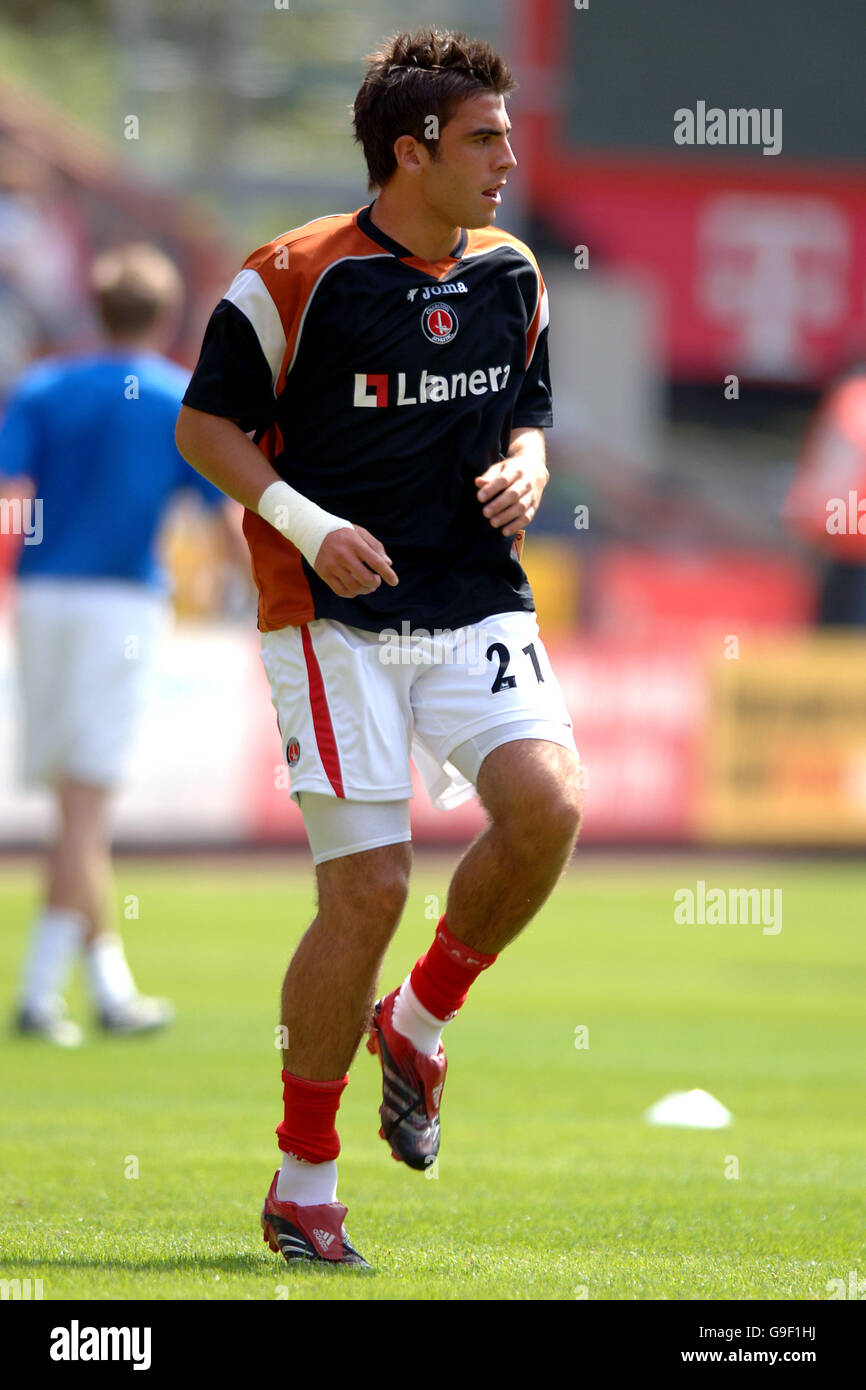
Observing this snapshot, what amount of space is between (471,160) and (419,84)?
19cm

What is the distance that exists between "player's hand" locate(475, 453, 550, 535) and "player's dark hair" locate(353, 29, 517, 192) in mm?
657

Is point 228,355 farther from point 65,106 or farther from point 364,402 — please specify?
point 65,106

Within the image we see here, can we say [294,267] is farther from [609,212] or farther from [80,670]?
[609,212]

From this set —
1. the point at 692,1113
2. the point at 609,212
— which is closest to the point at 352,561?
the point at 692,1113

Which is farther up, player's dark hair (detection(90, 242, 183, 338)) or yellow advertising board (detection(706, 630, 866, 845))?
player's dark hair (detection(90, 242, 183, 338))

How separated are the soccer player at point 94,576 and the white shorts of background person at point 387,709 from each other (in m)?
3.40

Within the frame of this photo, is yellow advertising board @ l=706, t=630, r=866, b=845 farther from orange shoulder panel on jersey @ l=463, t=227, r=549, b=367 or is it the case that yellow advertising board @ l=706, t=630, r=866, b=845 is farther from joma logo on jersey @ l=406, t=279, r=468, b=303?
joma logo on jersey @ l=406, t=279, r=468, b=303

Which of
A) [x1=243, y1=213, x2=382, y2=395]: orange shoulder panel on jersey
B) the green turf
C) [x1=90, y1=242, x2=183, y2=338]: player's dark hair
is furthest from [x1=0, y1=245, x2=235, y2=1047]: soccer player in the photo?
[x1=243, y1=213, x2=382, y2=395]: orange shoulder panel on jersey

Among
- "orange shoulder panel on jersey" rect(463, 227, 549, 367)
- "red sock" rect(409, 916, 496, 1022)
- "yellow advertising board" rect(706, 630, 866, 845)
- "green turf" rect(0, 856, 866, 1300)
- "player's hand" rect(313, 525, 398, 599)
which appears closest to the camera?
"green turf" rect(0, 856, 866, 1300)

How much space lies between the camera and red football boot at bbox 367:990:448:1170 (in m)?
4.27

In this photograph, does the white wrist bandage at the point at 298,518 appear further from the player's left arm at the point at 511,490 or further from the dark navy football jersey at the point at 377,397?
the player's left arm at the point at 511,490

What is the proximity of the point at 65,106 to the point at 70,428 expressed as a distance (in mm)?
22544

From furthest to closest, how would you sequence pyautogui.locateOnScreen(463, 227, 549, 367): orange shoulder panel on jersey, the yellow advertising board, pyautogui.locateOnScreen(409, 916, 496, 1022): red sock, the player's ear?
1. the yellow advertising board
2. pyautogui.locateOnScreen(463, 227, 549, 367): orange shoulder panel on jersey
3. pyautogui.locateOnScreen(409, 916, 496, 1022): red sock
4. the player's ear

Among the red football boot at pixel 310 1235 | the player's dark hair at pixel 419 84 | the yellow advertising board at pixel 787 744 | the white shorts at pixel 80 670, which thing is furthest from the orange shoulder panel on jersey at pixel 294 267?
the yellow advertising board at pixel 787 744
